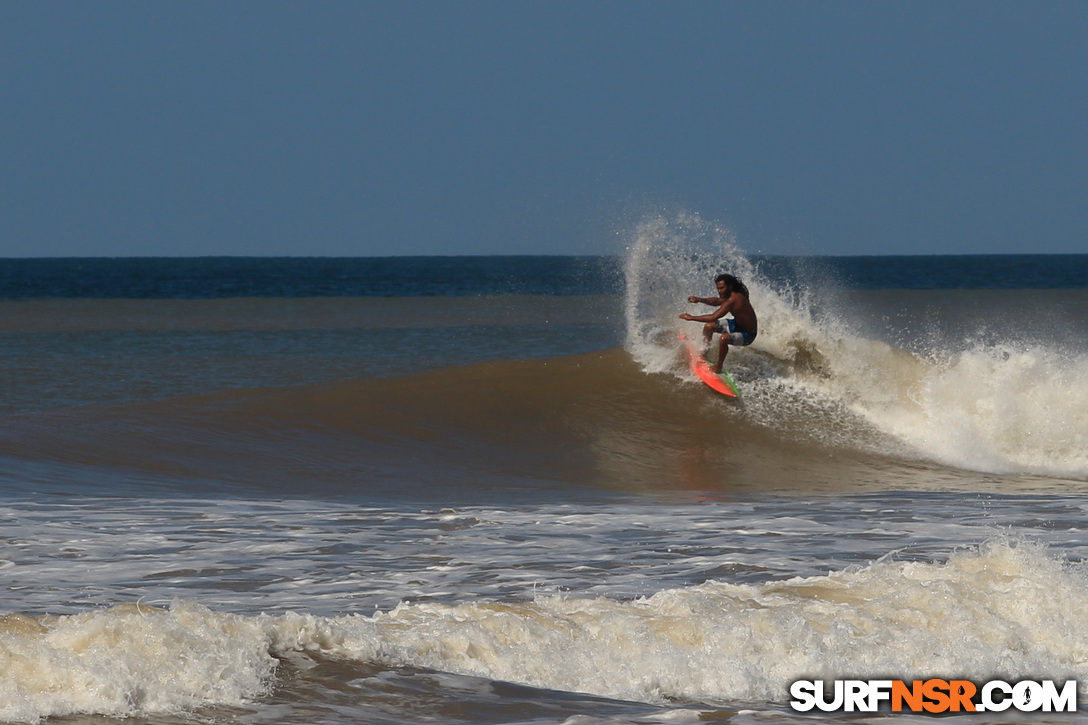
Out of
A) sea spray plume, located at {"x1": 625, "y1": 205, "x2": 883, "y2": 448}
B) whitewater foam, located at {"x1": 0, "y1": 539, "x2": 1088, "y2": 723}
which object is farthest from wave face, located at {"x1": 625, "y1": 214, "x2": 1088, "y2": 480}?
whitewater foam, located at {"x1": 0, "y1": 539, "x2": 1088, "y2": 723}

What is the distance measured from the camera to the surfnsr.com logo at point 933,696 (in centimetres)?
423

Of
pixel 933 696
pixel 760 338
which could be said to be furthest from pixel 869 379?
pixel 933 696

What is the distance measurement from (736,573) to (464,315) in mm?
31299

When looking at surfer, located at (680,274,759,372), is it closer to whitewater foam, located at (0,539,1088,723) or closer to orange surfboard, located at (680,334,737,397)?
orange surfboard, located at (680,334,737,397)

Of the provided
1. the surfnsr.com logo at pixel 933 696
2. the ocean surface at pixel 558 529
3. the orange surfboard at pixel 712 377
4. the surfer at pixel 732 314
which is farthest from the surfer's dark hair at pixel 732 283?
the surfnsr.com logo at pixel 933 696

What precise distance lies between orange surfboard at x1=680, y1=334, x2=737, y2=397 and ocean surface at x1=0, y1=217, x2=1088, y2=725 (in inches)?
8.0

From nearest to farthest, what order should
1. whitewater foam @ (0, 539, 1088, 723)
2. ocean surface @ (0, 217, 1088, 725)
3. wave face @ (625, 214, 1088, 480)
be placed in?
1. whitewater foam @ (0, 539, 1088, 723)
2. ocean surface @ (0, 217, 1088, 725)
3. wave face @ (625, 214, 1088, 480)

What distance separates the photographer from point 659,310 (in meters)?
15.2

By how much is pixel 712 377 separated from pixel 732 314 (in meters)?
0.87

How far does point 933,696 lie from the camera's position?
4402 millimetres

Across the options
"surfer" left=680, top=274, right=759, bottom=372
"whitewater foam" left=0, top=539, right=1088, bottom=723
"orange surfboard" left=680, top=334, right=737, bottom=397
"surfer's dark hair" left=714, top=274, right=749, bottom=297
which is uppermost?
"surfer's dark hair" left=714, top=274, right=749, bottom=297

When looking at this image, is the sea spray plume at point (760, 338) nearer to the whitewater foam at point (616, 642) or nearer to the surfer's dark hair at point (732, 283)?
the surfer's dark hair at point (732, 283)

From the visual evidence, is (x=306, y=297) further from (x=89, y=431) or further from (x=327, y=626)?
(x=327, y=626)

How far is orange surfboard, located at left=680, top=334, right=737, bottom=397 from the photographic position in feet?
44.8
